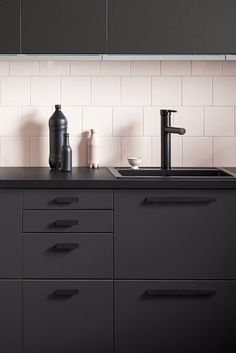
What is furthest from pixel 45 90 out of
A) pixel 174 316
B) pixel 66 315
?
pixel 174 316

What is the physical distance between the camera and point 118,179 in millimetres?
3611

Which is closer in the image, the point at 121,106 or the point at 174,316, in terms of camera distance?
the point at 174,316

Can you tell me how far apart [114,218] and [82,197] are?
0.17 meters

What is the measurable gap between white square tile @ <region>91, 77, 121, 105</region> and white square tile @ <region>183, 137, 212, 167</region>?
43 centimetres

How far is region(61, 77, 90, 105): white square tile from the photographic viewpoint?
166 inches

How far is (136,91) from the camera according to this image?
4238 millimetres

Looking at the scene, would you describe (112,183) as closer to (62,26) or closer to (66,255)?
(66,255)

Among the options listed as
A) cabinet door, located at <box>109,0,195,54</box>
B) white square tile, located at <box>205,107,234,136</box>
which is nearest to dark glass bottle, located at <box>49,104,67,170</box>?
cabinet door, located at <box>109,0,195,54</box>

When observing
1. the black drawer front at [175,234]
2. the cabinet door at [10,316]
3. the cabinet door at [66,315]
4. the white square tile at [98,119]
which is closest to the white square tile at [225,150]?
the white square tile at [98,119]

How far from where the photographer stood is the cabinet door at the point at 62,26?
386 cm

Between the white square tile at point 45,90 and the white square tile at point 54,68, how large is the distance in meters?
0.03

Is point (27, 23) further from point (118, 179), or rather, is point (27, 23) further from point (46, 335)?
point (46, 335)

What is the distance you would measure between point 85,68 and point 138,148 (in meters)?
0.51

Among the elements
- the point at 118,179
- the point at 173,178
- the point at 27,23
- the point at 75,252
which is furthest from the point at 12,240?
the point at 27,23
